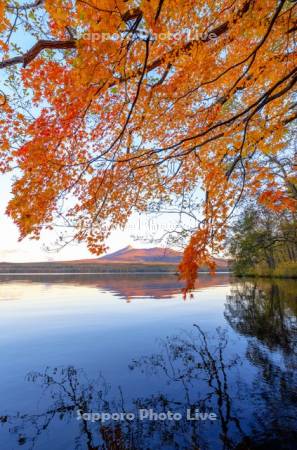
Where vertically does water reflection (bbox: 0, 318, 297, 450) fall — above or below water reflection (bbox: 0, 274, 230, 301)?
above

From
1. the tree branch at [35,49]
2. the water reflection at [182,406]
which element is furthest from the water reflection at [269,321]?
the tree branch at [35,49]

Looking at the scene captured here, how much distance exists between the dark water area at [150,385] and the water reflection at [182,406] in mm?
21

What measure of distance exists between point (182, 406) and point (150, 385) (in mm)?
1313

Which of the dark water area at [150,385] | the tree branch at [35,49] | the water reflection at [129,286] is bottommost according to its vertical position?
the water reflection at [129,286]

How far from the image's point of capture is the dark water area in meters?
4.86

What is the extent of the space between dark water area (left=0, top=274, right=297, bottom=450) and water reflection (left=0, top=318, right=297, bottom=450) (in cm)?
2

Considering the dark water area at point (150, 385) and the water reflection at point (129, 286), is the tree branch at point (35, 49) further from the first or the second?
the water reflection at point (129, 286)

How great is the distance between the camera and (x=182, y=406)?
18.9ft

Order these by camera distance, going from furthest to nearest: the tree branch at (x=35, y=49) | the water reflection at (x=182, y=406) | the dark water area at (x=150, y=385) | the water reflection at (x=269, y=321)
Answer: the water reflection at (x=269, y=321) → the tree branch at (x=35, y=49) → the dark water area at (x=150, y=385) → the water reflection at (x=182, y=406)

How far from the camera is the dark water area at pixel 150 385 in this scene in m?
4.86

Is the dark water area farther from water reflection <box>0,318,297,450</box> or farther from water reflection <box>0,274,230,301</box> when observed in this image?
water reflection <box>0,274,230,301</box>

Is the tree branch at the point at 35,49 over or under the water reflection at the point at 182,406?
over

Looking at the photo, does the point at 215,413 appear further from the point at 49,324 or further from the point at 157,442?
the point at 49,324

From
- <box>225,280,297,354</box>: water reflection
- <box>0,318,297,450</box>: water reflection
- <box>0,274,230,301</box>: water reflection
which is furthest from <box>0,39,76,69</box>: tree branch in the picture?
<box>225,280,297,354</box>: water reflection
